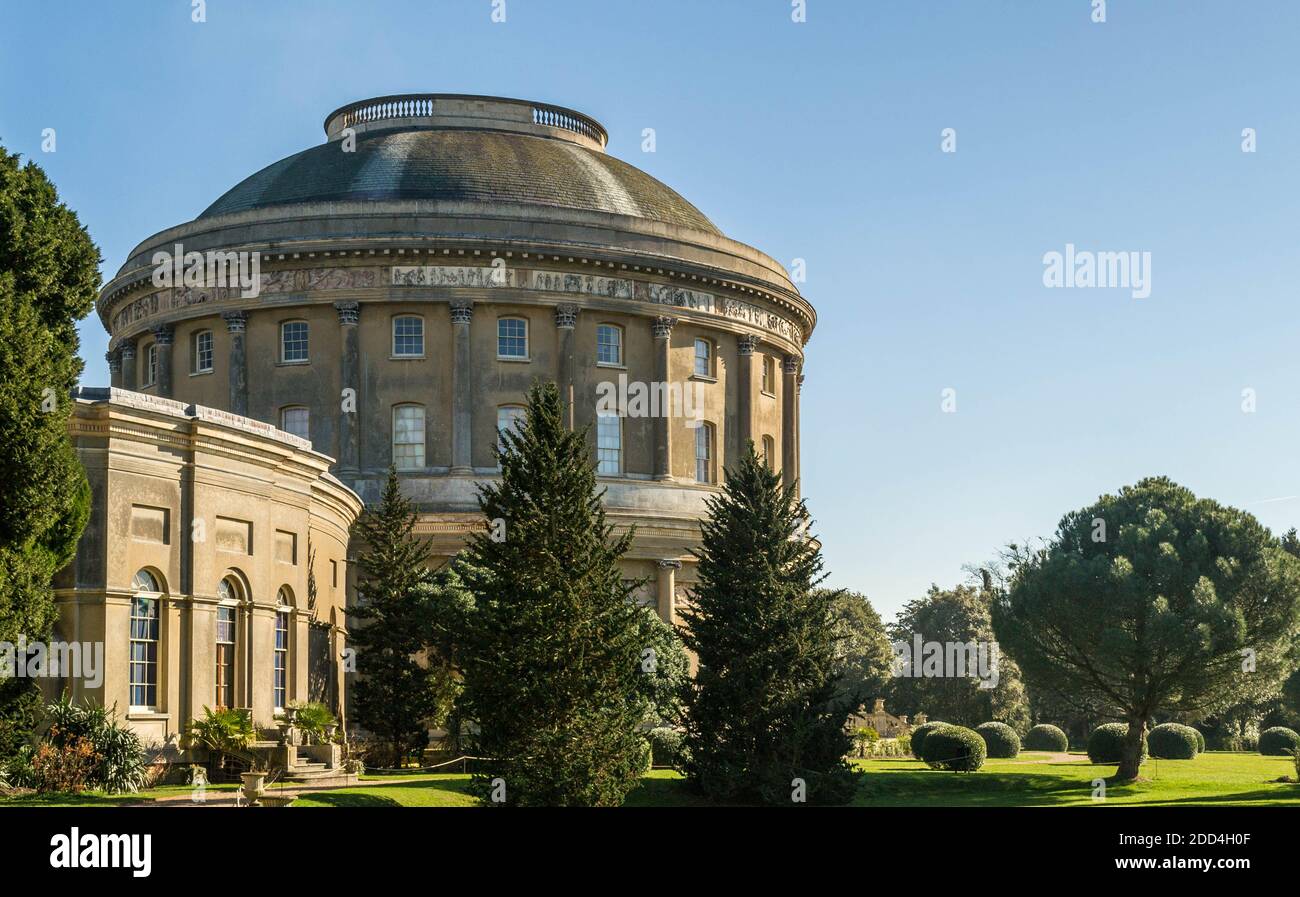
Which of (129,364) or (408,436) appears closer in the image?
(408,436)

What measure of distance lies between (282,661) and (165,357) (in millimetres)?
21864

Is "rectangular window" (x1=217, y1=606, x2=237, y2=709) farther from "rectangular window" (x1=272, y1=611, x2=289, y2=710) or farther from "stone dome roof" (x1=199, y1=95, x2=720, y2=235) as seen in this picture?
"stone dome roof" (x1=199, y1=95, x2=720, y2=235)

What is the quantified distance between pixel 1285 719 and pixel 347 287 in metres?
46.6

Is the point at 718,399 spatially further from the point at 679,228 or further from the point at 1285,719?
the point at 1285,719

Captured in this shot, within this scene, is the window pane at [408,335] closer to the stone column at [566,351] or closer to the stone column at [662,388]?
the stone column at [566,351]

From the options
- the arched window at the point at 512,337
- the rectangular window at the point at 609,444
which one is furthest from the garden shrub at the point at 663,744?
the arched window at the point at 512,337

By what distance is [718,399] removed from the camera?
195ft

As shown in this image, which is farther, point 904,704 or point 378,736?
point 904,704

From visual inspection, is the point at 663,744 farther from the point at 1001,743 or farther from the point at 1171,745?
the point at 1171,745

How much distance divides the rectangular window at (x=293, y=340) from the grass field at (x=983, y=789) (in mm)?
20388

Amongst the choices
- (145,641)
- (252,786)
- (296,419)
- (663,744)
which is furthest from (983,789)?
(296,419)

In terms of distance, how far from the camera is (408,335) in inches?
2167
